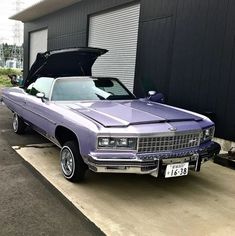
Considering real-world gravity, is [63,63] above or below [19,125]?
above

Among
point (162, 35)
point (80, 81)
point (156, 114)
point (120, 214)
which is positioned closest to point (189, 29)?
point (162, 35)

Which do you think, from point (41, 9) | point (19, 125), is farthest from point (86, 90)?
point (41, 9)

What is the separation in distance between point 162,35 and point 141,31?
1.01 meters

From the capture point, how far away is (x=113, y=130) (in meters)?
4.19

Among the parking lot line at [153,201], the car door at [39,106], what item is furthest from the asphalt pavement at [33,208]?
the car door at [39,106]

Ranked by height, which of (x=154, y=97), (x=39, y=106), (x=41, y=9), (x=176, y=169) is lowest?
(x=176, y=169)

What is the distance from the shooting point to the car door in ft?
18.7

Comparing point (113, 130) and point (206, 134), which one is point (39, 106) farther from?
point (206, 134)

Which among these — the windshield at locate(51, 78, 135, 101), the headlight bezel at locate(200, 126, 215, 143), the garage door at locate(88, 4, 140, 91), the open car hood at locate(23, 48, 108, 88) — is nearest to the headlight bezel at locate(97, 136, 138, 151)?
the headlight bezel at locate(200, 126, 215, 143)

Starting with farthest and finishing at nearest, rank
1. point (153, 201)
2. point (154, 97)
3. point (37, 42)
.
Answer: point (37, 42)
point (154, 97)
point (153, 201)

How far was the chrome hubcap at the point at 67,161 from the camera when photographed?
4.88 m

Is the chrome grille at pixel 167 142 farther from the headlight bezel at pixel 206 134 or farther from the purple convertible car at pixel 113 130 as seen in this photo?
the headlight bezel at pixel 206 134

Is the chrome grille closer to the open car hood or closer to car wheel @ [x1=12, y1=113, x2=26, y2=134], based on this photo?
the open car hood

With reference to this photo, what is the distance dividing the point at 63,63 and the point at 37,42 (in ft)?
42.1
